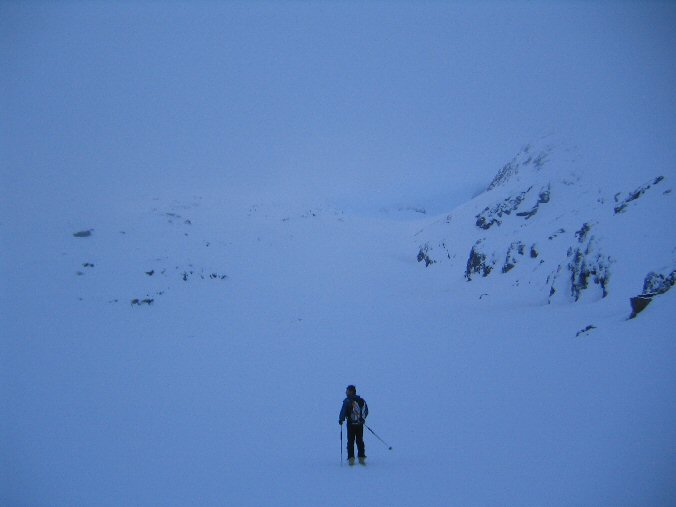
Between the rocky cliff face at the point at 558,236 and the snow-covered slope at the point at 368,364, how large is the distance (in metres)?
0.13

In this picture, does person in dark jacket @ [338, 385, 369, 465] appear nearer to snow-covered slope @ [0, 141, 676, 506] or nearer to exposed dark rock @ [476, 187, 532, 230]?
snow-covered slope @ [0, 141, 676, 506]

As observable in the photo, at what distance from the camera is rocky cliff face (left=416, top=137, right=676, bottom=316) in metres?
15.6

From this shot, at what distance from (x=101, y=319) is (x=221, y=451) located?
625 inches

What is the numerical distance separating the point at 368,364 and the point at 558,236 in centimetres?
1441

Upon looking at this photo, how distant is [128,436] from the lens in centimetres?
893

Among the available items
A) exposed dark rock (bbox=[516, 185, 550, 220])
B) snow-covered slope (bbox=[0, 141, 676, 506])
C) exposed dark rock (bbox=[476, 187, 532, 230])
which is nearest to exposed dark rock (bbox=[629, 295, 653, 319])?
snow-covered slope (bbox=[0, 141, 676, 506])

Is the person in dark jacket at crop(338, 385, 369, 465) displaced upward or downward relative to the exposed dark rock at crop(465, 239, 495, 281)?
downward

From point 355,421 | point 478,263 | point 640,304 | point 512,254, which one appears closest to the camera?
point 355,421

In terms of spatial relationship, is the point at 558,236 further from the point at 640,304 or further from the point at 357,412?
the point at 357,412

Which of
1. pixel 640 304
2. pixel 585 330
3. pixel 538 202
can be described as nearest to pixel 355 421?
pixel 585 330

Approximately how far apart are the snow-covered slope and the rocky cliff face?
0.42 feet

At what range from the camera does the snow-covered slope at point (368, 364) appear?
262 inches

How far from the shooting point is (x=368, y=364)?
14312mm

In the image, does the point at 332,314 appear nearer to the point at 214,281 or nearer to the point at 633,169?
the point at 214,281
